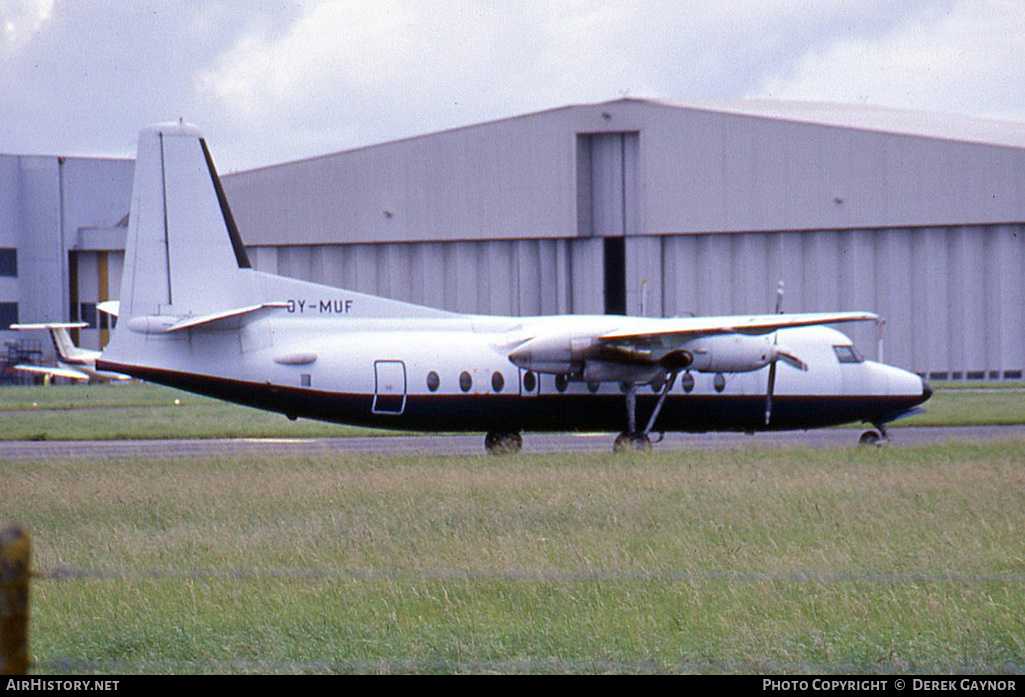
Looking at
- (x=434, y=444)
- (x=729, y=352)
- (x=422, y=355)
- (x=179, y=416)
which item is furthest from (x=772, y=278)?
(x=422, y=355)

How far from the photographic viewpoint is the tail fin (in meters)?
26.5

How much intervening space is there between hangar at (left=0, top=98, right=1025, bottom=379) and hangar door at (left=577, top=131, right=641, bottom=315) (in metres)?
0.09

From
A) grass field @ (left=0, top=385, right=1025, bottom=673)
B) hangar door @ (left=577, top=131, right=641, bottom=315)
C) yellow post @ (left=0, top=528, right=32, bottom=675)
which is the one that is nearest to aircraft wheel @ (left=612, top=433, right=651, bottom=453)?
grass field @ (left=0, top=385, right=1025, bottom=673)

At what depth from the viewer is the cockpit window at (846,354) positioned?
31156 mm

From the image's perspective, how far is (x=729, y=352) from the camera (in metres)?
28.9

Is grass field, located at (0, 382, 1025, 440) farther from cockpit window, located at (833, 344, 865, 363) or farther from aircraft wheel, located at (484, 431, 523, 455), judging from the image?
cockpit window, located at (833, 344, 865, 363)

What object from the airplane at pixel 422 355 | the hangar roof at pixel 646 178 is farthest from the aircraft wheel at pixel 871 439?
the hangar roof at pixel 646 178

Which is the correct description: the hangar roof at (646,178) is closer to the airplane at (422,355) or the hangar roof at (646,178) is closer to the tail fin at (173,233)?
the airplane at (422,355)

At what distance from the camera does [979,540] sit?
16.5 m

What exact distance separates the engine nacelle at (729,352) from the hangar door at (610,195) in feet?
100

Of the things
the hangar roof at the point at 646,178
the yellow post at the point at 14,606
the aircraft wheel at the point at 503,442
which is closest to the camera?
the yellow post at the point at 14,606

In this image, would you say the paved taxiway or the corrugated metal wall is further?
the corrugated metal wall

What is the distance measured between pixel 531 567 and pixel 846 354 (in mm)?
18116

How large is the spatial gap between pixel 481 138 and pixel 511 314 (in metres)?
8.29
